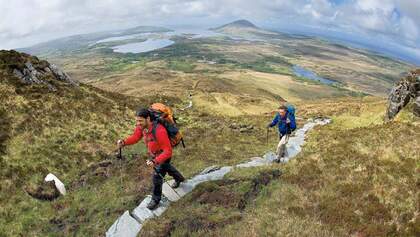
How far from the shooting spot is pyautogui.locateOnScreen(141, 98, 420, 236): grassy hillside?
9.97m

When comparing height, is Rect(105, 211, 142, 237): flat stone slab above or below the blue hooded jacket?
below

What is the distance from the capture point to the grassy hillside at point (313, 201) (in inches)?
392

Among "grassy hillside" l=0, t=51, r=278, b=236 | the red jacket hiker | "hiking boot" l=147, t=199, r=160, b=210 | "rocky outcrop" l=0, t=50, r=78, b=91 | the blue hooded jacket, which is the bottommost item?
"grassy hillside" l=0, t=51, r=278, b=236

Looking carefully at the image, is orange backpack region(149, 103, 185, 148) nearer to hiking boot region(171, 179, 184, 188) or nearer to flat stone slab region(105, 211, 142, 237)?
hiking boot region(171, 179, 184, 188)

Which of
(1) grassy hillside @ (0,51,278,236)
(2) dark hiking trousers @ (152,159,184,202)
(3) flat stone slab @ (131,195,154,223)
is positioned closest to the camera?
(3) flat stone slab @ (131,195,154,223)

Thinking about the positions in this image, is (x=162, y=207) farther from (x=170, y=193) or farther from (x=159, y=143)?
(x=159, y=143)

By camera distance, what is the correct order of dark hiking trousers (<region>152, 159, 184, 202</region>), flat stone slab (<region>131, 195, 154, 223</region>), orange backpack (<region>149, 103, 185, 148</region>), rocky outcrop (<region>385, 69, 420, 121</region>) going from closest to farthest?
1. orange backpack (<region>149, 103, 185, 148</region>)
2. flat stone slab (<region>131, 195, 154, 223</region>)
3. dark hiking trousers (<region>152, 159, 184, 202</region>)
4. rocky outcrop (<region>385, 69, 420, 121</region>)

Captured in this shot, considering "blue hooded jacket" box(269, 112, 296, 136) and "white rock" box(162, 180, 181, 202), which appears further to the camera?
"blue hooded jacket" box(269, 112, 296, 136)

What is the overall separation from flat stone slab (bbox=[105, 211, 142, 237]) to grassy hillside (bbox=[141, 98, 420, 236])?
67cm

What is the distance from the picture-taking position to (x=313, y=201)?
467 inches

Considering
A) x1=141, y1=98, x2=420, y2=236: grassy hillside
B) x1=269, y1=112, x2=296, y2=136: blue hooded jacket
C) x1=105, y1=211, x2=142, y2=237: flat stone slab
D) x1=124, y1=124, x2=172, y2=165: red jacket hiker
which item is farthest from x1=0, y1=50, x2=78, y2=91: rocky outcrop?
x1=141, y1=98, x2=420, y2=236: grassy hillside

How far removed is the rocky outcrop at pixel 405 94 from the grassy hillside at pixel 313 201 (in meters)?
17.8

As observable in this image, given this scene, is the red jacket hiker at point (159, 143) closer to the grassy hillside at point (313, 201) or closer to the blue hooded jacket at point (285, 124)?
the grassy hillside at point (313, 201)

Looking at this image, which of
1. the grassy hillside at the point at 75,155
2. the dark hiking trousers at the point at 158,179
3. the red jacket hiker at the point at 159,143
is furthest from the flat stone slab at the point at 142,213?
the red jacket hiker at the point at 159,143
